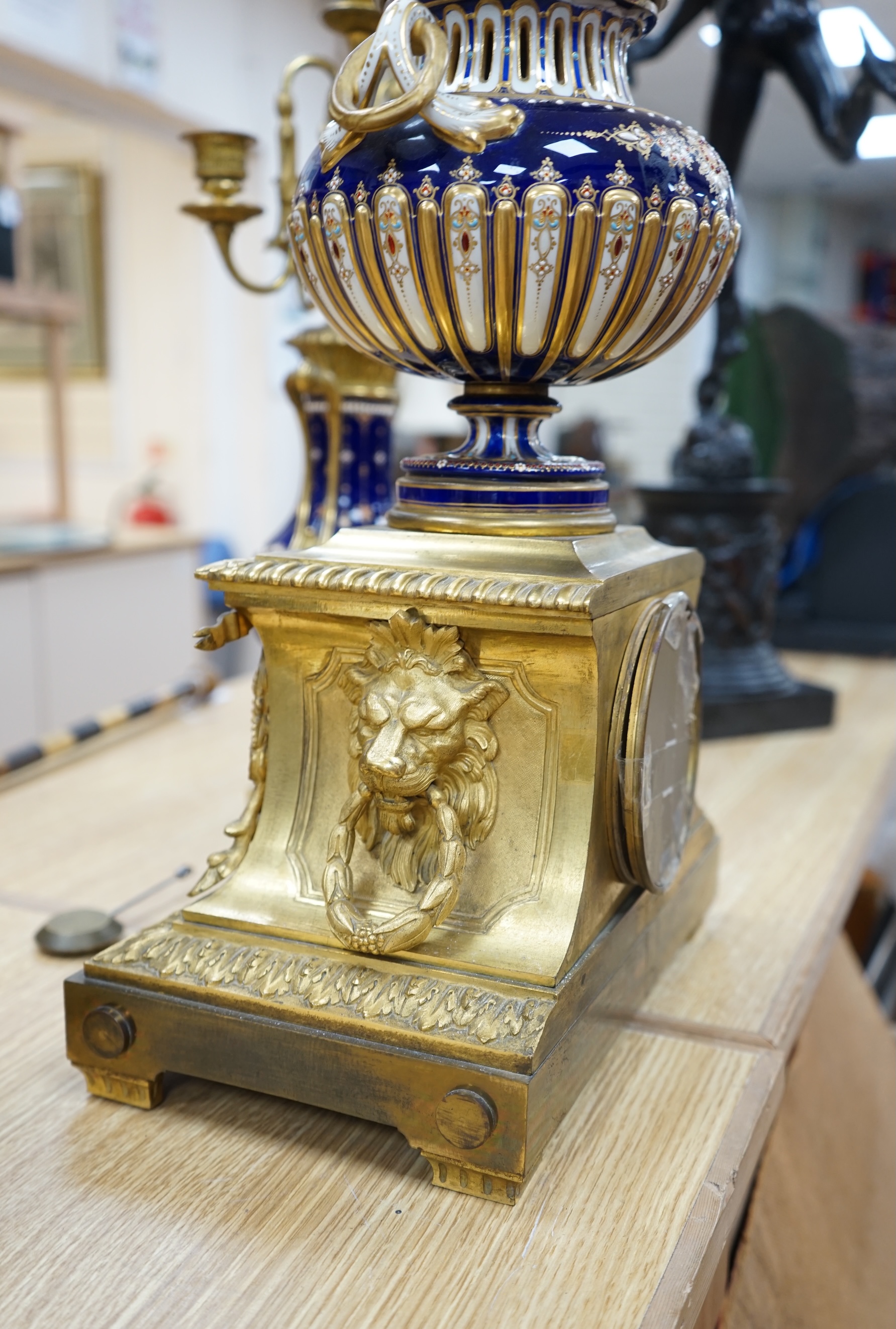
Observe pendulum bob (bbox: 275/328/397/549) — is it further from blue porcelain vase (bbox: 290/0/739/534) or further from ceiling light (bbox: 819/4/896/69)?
ceiling light (bbox: 819/4/896/69)

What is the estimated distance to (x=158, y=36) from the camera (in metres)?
2.95

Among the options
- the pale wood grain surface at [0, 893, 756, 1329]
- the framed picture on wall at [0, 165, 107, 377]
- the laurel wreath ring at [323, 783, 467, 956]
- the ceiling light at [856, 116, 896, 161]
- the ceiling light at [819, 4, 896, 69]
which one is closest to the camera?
the pale wood grain surface at [0, 893, 756, 1329]

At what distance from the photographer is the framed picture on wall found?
403cm

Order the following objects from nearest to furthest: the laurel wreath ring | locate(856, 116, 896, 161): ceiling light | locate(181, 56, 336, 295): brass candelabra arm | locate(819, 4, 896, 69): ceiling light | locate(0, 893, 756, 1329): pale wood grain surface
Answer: locate(0, 893, 756, 1329): pale wood grain surface → the laurel wreath ring → locate(181, 56, 336, 295): brass candelabra arm → locate(819, 4, 896, 69): ceiling light → locate(856, 116, 896, 161): ceiling light

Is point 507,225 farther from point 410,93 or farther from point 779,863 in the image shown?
point 779,863

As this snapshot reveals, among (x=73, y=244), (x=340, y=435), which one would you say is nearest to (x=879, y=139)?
(x=340, y=435)

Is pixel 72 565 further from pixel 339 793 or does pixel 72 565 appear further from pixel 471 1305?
pixel 471 1305

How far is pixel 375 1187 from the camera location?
586 mm

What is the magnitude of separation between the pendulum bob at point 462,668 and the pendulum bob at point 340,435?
0.39 m

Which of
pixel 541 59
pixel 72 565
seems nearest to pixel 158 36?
pixel 72 565

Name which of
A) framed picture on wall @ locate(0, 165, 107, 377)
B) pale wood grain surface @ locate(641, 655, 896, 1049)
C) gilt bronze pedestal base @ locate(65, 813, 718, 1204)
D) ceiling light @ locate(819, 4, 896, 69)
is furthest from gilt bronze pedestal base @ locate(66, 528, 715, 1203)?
framed picture on wall @ locate(0, 165, 107, 377)

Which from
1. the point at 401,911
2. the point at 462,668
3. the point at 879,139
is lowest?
the point at 401,911

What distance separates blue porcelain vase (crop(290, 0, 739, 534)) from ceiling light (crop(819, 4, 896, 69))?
0.73 metres

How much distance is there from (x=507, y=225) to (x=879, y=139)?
1.46 m
